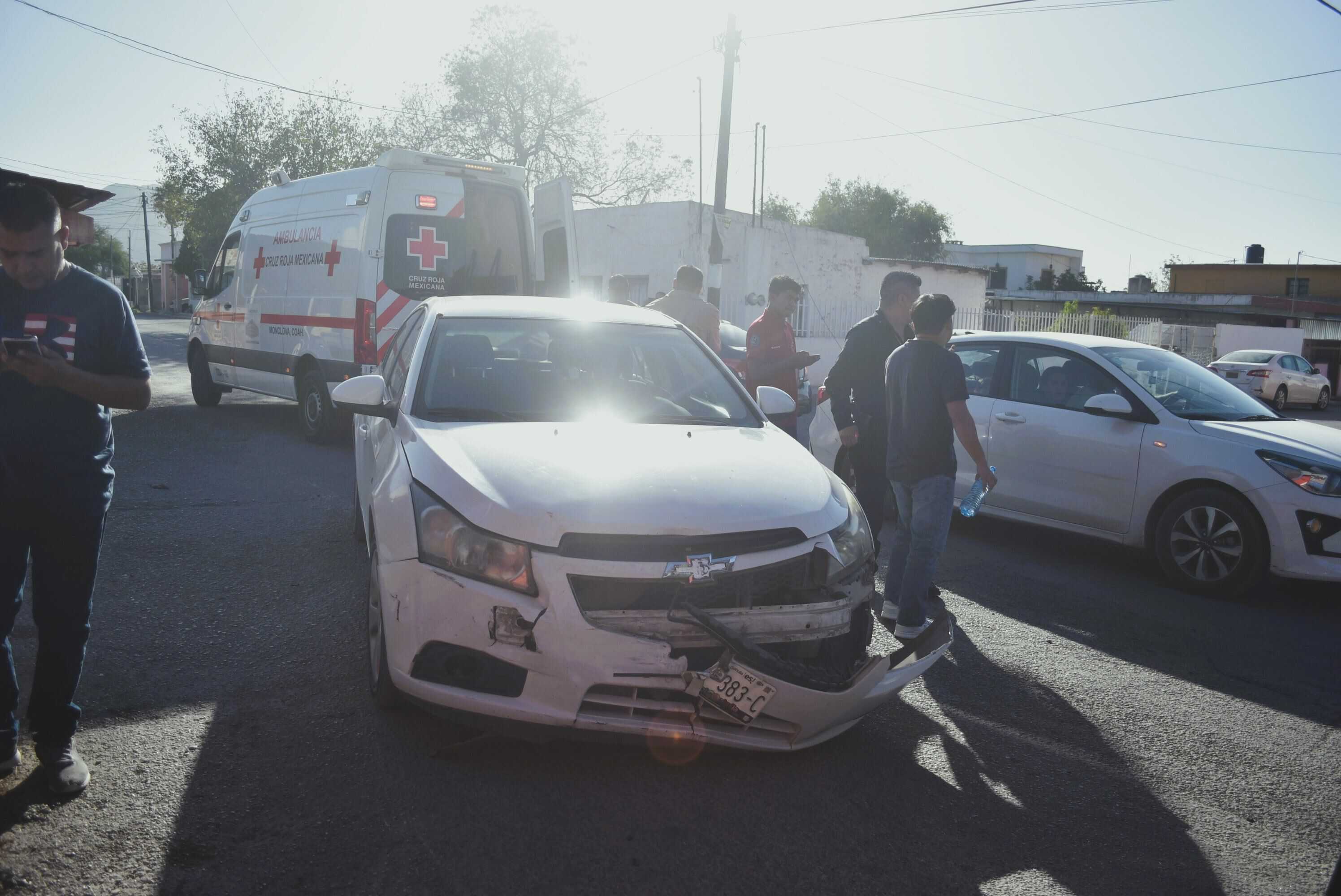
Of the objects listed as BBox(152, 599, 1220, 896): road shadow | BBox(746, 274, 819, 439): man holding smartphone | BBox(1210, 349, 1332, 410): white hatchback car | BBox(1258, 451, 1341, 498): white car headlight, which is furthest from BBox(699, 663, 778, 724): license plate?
BBox(1210, 349, 1332, 410): white hatchback car

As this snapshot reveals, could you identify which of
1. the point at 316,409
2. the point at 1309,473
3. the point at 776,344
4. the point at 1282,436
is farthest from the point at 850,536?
the point at 316,409

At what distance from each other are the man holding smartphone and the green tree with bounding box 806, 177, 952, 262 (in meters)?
62.7

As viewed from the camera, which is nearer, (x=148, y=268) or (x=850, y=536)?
(x=850, y=536)

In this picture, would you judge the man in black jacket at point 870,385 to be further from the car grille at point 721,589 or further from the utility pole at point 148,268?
the utility pole at point 148,268

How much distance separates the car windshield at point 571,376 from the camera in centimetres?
428

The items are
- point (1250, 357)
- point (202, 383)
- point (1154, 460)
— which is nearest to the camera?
point (1154, 460)

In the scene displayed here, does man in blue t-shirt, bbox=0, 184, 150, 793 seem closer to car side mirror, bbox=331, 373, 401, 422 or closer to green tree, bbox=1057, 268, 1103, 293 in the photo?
car side mirror, bbox=331, 373, 401, 422

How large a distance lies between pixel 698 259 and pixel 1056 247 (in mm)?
49718

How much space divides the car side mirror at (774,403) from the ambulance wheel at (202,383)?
10.7 metres

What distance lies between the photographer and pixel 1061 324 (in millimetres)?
25578

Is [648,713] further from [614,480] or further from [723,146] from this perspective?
[723,146]

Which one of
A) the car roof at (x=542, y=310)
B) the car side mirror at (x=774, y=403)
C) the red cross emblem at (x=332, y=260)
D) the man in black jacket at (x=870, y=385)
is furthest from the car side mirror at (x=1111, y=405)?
the red cross emblem at (x=332, y=260)

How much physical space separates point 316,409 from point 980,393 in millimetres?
6880

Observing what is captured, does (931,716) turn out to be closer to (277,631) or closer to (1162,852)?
(1162,852)
